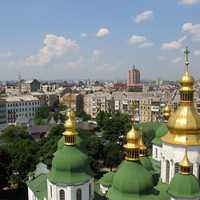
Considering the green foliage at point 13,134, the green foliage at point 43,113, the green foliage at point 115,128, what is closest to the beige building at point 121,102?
the green foliage at point 43,113

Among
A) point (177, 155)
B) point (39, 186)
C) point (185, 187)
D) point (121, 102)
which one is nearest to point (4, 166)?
point (39, 186)

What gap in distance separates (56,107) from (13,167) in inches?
2783

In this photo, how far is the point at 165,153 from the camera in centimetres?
2181

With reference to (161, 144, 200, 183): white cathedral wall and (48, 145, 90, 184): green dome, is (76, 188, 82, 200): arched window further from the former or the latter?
(161, 144, 200, 183): white cathedral wall

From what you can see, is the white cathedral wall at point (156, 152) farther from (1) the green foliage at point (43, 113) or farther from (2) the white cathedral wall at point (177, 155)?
(1) the green foliage at point (43, 113)

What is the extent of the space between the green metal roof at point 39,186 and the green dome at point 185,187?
9.90 m

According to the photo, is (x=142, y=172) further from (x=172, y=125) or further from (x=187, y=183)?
(x=172, y=125)

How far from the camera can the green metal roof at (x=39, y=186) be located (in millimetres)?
24616

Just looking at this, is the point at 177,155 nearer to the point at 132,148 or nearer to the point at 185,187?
the point at 185,187

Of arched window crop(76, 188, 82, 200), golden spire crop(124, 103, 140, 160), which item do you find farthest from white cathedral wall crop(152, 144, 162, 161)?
arched window crop(76, 188, 82, 200)

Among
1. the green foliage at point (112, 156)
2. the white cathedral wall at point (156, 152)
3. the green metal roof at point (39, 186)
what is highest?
the white cathedral wall at point (156, 152)

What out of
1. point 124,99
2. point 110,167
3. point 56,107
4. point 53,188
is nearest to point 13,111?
point 56,107

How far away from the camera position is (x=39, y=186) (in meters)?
26.1

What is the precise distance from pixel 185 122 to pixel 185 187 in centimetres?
434
